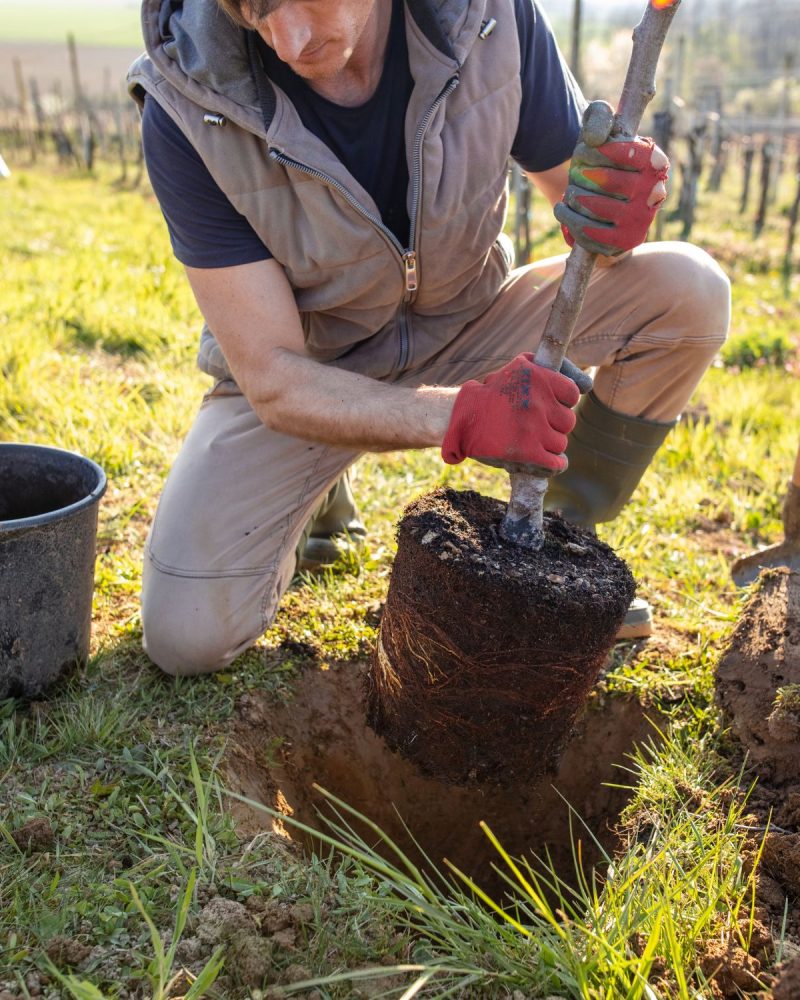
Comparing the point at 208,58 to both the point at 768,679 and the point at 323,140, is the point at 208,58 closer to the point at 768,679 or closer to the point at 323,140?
the point at 323,140

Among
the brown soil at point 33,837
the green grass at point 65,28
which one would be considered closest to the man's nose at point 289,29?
the brown soil at point 33,837

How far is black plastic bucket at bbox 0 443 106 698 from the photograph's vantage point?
6.76ft

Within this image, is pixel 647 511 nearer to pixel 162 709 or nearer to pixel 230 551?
pixel 230 551

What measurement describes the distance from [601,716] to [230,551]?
1.06 m

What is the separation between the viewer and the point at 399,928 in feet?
5.79

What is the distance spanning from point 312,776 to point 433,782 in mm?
308

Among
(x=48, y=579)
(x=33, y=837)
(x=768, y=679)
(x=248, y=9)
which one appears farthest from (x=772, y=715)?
(x=248, y=9)

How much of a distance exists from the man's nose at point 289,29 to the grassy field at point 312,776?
141 cm

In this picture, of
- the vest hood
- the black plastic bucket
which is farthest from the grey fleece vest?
the black plastic bucket

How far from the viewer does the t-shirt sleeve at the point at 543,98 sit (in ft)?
7.66

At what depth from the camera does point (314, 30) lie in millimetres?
1849

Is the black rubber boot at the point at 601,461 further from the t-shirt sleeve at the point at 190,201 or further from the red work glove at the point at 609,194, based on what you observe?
the t-shirt sleeve at the point at 190,201

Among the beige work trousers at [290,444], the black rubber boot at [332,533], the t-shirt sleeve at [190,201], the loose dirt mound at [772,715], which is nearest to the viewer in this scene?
the loose dirt mound at [772,715]

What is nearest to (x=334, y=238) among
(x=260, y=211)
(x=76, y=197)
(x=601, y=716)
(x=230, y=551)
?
(x=260, y=211)
